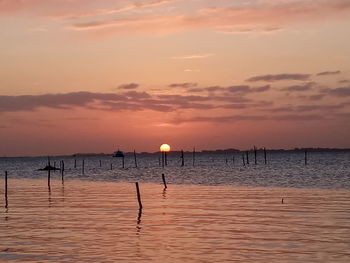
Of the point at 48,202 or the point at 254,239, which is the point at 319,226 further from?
the point at 48,202

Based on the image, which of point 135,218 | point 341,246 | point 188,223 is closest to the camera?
point 341,246

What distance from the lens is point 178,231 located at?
101 ft

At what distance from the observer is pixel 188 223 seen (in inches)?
1340

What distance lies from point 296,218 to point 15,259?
1812cm

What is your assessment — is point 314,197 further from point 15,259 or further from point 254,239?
point 15,259

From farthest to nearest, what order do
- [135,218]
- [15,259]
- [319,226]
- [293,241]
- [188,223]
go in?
[135,218] → [188,223] → [319,226] → [293,241] → [15,259]

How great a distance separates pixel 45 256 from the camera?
24344mm

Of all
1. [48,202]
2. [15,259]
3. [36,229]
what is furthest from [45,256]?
[48,202]

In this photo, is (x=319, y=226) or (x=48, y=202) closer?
(x=319, y=226)

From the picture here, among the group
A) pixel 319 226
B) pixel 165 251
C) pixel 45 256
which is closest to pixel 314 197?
pixel 319 226

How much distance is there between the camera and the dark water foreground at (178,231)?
79.8 ft

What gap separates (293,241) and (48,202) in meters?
26.9

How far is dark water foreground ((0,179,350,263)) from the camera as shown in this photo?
958 inches

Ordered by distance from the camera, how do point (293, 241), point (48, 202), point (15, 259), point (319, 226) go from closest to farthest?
point (15, 259)
point (293, 241)
point (319, 226)
point (48, 202)
